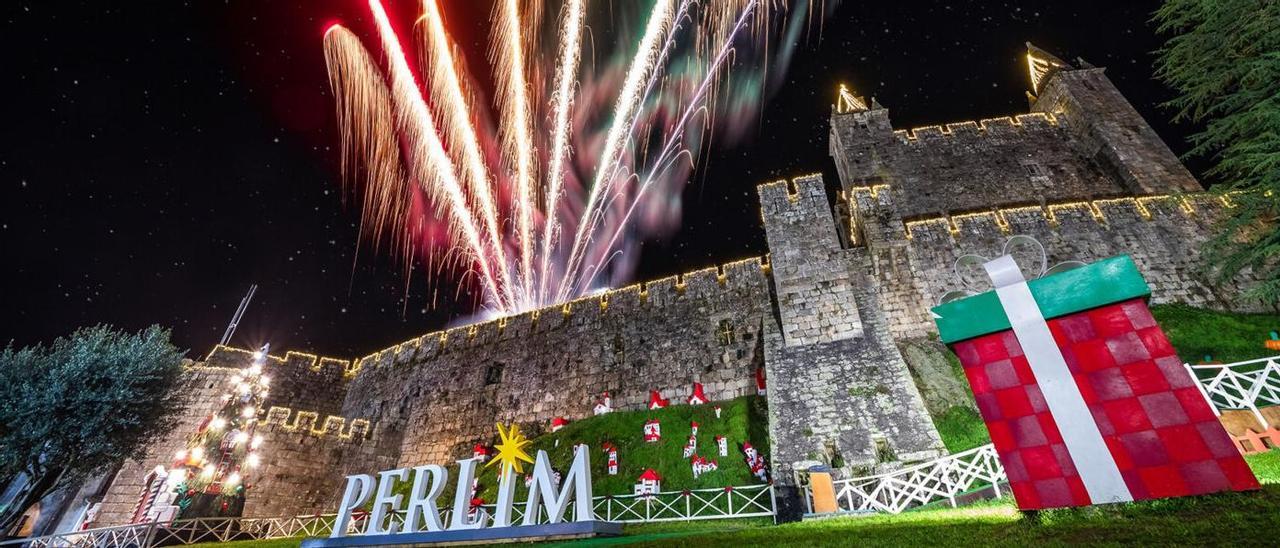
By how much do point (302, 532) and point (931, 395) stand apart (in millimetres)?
22729

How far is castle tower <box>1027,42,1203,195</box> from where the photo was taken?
18984mm

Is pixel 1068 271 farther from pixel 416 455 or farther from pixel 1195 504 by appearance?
pixel 416 455

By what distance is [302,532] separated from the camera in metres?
18.4

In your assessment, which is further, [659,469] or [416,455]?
[416,455]

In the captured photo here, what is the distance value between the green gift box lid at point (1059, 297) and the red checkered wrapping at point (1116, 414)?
3.8 inches

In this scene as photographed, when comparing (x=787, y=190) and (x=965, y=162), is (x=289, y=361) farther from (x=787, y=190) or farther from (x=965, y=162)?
(x=965, y=162)

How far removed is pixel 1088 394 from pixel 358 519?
67.5 feet

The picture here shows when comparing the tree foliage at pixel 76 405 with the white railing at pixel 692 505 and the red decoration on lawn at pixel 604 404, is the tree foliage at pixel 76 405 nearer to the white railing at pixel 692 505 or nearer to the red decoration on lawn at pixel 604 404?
the red decoration on lawn at pixel 604 404

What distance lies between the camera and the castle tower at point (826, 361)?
12.5 metres

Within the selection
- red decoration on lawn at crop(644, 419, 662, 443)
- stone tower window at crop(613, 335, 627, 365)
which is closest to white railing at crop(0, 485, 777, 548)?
red decoration on lawn at crop(644, 419, 662, 443)

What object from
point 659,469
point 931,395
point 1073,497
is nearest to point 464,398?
point 659,469

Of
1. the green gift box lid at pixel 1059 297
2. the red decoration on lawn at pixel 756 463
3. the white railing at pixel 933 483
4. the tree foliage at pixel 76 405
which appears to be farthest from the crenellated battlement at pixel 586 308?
the green gift box lid at pixel 1059 297

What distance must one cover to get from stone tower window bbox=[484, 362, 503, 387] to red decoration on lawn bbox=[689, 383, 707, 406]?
9.61 m

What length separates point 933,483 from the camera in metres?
10.9
